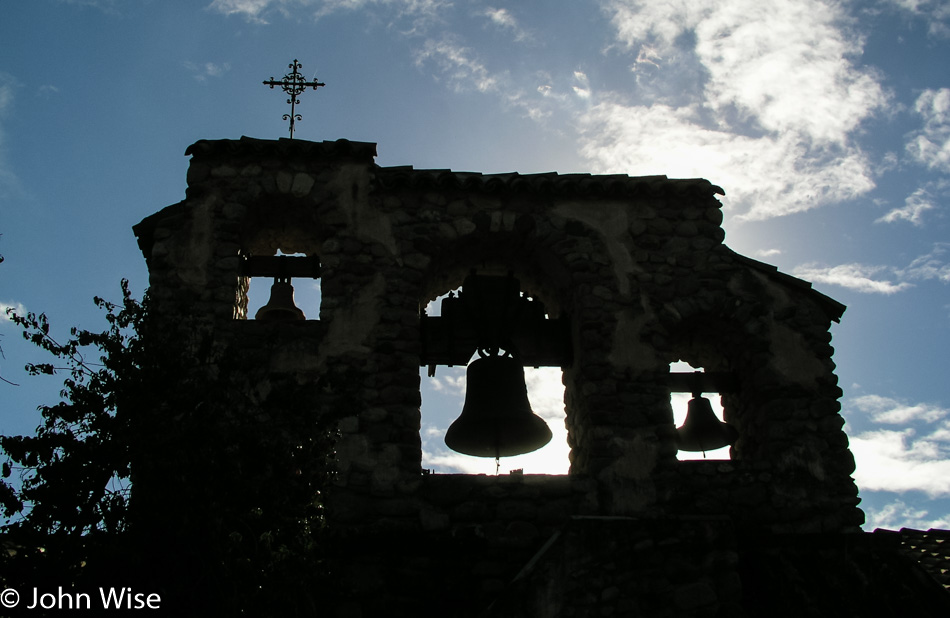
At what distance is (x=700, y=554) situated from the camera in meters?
5.16

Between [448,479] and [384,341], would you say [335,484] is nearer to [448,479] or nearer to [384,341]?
[448,479]

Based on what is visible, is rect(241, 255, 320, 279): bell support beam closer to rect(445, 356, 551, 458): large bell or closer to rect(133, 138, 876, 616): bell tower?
rect(133, 138, 876, 616): bell tower

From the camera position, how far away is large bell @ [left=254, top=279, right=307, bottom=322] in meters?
7.40

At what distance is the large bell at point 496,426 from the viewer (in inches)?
253

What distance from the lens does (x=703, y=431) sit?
7113 mm

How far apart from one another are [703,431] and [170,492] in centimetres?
429

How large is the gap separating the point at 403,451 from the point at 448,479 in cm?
36

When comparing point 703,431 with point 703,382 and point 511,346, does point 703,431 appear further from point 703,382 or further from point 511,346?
point 511,346

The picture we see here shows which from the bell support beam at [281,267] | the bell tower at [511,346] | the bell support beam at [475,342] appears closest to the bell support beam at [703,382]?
the bell tower at [511,346]

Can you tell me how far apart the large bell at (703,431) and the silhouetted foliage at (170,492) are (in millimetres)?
3419

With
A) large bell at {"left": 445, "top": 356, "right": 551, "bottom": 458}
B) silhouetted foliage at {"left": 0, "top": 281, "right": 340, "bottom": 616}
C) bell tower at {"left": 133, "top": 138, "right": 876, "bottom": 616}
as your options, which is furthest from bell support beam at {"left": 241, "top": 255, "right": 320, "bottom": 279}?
silhouetted foliage at {"left": 0, "top": 281, "right": 340, "bottom": 616}

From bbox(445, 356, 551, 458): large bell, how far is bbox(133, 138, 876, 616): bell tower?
0.02 metres

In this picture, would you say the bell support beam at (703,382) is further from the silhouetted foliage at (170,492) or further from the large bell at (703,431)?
the silhouetted foliage at (170,492)

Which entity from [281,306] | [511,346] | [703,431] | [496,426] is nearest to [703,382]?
[703,431]
